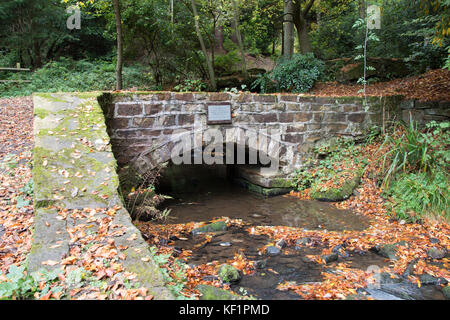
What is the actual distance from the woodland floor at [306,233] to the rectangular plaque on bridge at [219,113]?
186 cm

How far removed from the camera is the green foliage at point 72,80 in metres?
10.8

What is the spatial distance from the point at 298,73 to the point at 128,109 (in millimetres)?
5816

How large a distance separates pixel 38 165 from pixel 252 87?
7.37m

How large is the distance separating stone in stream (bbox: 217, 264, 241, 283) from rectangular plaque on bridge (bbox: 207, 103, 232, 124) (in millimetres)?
3242

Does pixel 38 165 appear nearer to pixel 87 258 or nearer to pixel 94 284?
pixel 87 258

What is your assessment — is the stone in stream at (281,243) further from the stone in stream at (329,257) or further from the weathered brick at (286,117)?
the weathered brick at (286,117)

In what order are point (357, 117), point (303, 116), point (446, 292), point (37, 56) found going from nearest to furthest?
1. point (446, 292)
2. point (303, 116)
3. point (357, 117)
4. point (37, 56)

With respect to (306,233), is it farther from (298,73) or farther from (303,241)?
(298,73)

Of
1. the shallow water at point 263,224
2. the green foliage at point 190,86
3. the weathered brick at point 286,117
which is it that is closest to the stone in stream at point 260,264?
the shallow water at point 263,224

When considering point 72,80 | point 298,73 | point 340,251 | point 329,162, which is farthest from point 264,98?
point 72,80

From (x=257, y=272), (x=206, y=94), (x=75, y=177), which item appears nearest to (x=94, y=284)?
(x=75, y=177)

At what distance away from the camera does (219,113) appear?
589cm

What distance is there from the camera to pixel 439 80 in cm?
741

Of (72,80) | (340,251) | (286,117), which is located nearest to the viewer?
(340,251)
